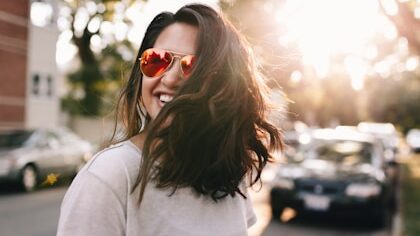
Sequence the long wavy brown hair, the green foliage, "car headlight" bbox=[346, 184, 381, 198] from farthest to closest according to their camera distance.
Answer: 1. the green foliage
2. "car headlight" bbox=[346, 184, 381, 198]
3. the long wavy brown hair

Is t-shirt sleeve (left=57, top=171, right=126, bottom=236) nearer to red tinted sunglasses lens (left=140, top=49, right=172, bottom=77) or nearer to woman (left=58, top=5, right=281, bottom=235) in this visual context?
woman (left=58, top=5, right=281, bottom=235)

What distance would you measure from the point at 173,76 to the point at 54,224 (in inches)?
303

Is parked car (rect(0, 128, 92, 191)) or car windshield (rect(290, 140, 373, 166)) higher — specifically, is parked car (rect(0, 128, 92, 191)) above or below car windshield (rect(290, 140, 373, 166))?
below

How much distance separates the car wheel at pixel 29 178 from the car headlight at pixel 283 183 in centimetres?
624

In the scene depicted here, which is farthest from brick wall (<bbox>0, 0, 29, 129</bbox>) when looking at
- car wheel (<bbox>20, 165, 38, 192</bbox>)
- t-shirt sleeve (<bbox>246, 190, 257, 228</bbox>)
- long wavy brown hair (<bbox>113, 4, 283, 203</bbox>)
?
long wavy brown hair (<bbox>113, 4, 283, 203</bbox>)

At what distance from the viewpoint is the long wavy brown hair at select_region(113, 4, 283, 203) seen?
1483mm

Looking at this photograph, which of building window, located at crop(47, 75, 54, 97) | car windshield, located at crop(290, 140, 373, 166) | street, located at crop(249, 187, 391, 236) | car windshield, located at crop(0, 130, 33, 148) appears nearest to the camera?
street, located at crop(249, 187, 391, 236)

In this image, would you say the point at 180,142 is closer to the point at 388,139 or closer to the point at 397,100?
the point at 388,139

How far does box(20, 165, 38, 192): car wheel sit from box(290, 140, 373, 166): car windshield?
6.38 metres

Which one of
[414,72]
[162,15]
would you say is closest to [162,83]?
[162,15]

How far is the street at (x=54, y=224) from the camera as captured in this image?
8.25m

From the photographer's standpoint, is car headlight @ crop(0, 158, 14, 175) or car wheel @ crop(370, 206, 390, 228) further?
car headlight @ crop(0, 158, 14, 175)

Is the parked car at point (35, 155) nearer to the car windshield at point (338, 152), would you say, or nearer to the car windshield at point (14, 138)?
the car windshield at point (14, 138)

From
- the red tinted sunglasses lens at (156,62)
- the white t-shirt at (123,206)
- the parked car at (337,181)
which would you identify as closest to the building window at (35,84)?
the parked car at (337,181)
